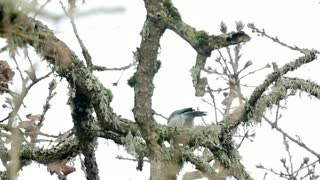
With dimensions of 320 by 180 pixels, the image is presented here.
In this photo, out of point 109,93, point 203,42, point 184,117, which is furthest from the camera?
point 184,117

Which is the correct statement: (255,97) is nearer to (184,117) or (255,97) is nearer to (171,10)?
(171,10)

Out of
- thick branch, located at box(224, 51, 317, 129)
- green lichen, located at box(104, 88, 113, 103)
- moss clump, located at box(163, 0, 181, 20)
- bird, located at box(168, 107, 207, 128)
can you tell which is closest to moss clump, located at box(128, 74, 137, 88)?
green lichen, located at box(104, 88, 113, 103)

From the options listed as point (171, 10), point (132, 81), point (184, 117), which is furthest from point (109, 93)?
point (184, 117)

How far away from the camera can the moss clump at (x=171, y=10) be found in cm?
228

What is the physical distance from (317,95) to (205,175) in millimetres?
576

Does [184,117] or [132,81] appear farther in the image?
[184,117]

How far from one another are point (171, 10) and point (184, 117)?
1.35 meters

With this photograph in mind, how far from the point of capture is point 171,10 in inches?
90.2

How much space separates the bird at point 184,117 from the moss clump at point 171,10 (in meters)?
1.31

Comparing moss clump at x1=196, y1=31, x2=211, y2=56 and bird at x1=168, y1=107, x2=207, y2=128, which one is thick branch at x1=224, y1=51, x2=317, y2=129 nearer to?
moss clump at x1=196, y1=31, x2=211, y2=56

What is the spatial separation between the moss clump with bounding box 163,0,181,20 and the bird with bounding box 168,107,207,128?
1.31m

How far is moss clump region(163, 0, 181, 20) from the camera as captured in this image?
2277mm

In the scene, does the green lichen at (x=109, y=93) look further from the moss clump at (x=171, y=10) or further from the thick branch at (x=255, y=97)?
the thick branch at (x=255, y=97)

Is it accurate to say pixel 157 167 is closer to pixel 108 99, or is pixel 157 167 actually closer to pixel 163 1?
pixel 108 99
